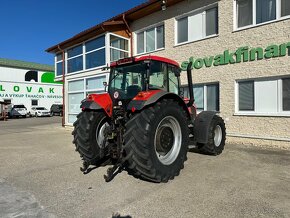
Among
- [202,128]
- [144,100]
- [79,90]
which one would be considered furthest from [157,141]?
[79,90]

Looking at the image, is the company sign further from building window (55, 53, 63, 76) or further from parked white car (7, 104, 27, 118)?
building window (55, 53, 63, 76)

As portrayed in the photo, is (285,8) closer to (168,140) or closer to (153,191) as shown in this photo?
(168,140)

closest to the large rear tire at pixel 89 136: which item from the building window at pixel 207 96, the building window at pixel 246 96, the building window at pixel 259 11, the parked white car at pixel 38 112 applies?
the building window at pixel 207 96

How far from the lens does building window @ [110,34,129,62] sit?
506 inches

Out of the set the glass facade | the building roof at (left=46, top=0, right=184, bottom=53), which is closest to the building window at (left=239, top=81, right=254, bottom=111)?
the building roof at (left=46, top=0, right=184, bottom=53)

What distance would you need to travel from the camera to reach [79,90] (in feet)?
47.6

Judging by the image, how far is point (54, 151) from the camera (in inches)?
313

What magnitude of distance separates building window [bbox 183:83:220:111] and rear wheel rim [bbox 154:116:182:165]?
453 centimetres

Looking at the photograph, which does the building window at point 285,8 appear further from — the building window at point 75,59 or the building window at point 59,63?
the building window at point 59,63

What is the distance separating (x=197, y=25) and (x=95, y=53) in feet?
19.5

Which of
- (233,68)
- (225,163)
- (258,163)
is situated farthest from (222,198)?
(233,68)

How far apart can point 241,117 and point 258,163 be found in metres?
2.97

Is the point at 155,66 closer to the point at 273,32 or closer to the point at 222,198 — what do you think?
the point at 222,198

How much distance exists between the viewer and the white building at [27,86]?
3259cm
